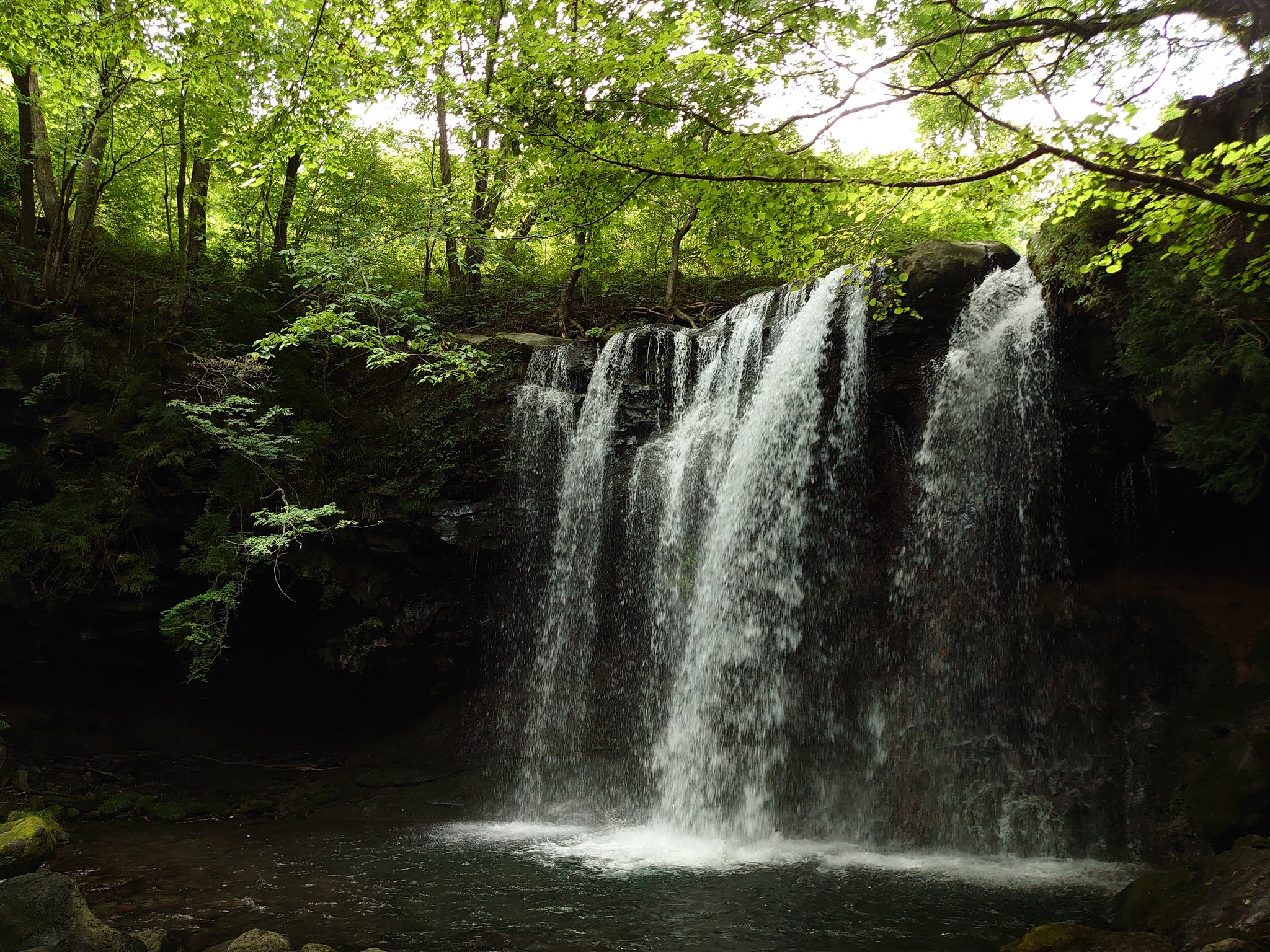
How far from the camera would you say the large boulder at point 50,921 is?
454cm

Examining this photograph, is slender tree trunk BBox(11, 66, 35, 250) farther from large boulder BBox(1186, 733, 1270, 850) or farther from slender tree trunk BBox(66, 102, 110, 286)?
large boulder BBox(1186, 733, 1270, 850)

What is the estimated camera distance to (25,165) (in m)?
11.8

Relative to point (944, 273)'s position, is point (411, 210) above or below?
above

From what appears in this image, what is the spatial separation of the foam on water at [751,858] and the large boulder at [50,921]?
3.91 m

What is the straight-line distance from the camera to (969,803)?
8.27 m

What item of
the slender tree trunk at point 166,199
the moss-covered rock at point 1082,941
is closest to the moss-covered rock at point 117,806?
the moss-covered rock at point 1082,941

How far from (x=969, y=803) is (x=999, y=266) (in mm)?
7242

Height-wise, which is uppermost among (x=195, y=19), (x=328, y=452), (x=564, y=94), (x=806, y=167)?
(x=195, y=19)

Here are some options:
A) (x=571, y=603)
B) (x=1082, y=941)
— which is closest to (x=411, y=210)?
(x=571, y=603)

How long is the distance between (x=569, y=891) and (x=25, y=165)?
45.1 ft

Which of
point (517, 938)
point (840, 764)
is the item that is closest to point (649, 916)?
point (517, 938)

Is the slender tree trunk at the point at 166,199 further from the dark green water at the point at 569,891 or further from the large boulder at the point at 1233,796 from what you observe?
the large boulder at the point at 1233,796

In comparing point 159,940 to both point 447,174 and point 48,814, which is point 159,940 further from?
point 447,174

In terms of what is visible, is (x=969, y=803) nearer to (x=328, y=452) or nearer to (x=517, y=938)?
(x=517, y=938)
